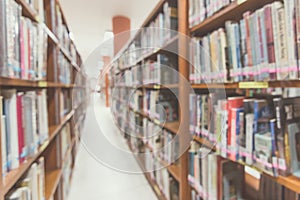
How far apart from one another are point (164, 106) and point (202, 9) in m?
0.89

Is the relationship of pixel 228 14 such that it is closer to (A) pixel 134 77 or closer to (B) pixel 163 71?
(B) pixel 163 71

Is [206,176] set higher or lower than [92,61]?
lower

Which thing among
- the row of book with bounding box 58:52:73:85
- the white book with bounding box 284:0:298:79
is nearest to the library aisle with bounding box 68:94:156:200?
the row of book with bounding box 58:52:73:85

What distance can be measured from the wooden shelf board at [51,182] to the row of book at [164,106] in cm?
91

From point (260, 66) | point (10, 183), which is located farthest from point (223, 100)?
point (10, 183)

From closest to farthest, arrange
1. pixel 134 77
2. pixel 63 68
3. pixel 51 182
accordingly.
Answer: pixel 51 182 < pixel 63 68 < pixel 134 77

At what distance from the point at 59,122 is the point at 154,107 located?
0.85m

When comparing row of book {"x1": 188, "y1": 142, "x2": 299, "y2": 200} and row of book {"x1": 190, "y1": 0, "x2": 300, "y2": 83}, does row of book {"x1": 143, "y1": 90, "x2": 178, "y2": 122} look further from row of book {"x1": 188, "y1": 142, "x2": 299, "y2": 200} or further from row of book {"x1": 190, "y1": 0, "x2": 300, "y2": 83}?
row of book {"x1": 190, "y1": 0, "x2": 300, "y2": 83}

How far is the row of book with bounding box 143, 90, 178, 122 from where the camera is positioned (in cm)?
177

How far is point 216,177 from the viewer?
3.51 feet

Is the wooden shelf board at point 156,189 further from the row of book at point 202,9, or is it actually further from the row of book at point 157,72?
the row of book at point 202,9

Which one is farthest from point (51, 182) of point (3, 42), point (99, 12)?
point (99, 12)

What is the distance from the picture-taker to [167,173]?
1681mm

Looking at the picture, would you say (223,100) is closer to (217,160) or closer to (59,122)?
(217,160)
